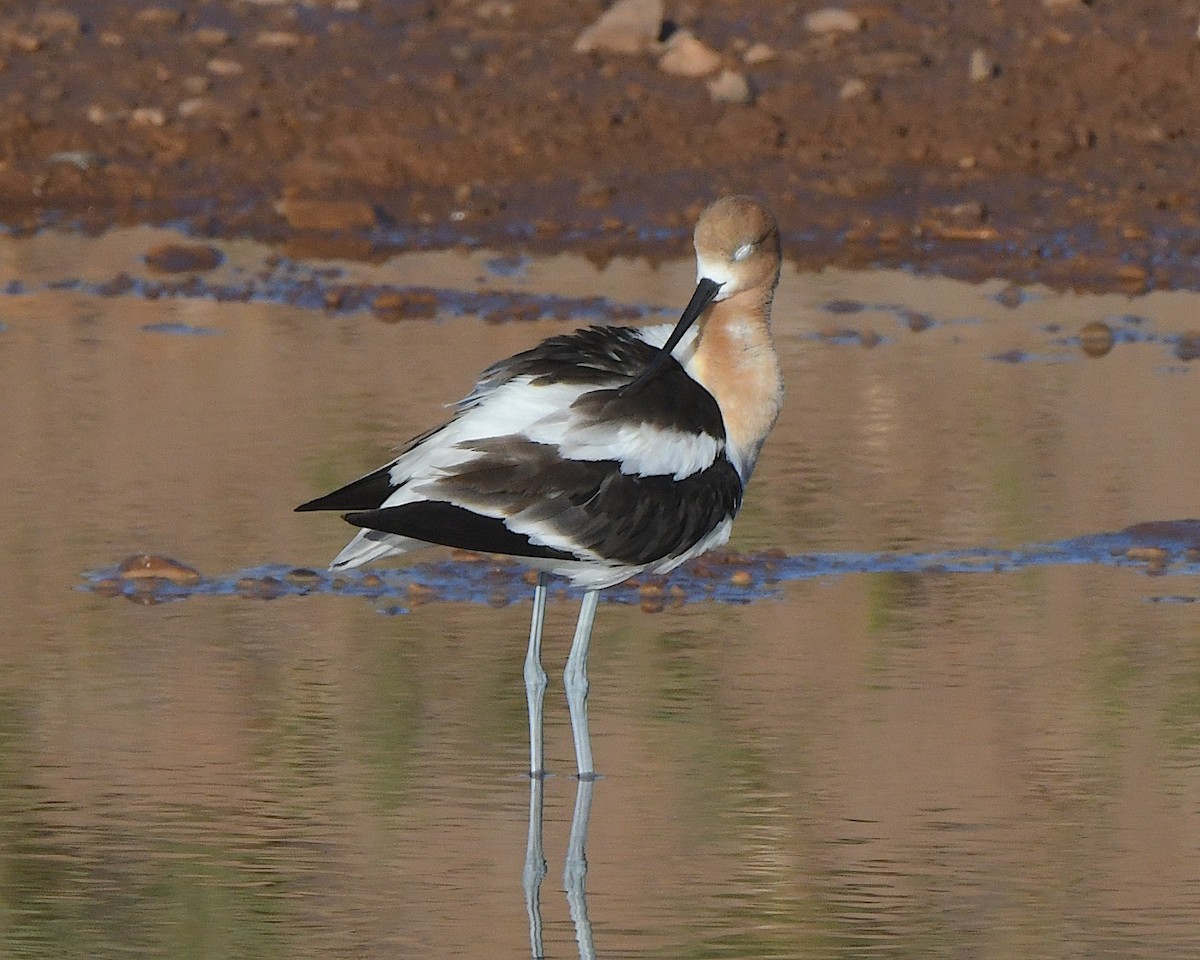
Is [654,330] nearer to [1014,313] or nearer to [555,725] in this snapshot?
[555,725]

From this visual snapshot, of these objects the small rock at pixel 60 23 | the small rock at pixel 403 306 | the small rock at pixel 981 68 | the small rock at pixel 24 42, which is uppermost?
the small rock at pixel 60 23

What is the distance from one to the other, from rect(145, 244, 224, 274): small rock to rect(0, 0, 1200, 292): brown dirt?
563 millimetres

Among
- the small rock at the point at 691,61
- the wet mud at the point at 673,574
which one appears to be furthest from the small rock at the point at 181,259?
the wet mud at the point at 673,574

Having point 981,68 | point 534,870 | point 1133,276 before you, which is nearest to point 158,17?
point 981,68

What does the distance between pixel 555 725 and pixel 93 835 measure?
1.26 meters

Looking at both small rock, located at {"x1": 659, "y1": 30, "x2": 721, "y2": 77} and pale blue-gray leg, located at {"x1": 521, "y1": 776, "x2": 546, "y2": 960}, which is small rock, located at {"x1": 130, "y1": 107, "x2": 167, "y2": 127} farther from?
pale blue-gray leg, located at {"x1": 521, "y1": 776, "x2": 546, "y2": 960}

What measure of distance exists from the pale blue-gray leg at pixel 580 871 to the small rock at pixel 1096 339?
465 cm

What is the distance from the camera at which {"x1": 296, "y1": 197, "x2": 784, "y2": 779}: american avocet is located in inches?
204

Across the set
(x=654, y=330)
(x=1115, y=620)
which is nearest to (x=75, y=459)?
(x=654, y=330)

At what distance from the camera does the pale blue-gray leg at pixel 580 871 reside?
13.9 ft

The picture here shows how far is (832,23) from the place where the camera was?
13641 millimetres

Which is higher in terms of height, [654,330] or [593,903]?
[654,330]

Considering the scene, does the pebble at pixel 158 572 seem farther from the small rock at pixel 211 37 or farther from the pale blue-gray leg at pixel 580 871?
the small rock at pixel 211 37

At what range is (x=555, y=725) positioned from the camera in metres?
5.68
